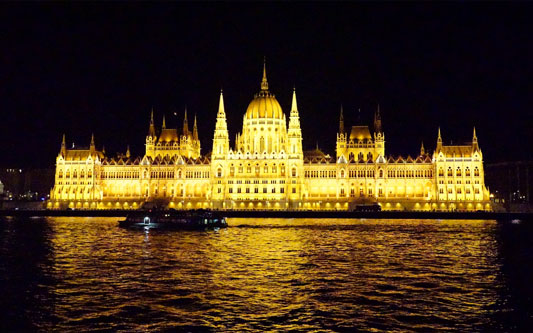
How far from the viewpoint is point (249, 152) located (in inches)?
5049

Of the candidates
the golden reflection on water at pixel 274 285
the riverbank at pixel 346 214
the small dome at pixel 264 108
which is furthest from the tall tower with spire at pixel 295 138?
the golden reflection on water at pixel 274 285

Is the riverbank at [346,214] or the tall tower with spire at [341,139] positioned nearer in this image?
the riverbank at [346,214]

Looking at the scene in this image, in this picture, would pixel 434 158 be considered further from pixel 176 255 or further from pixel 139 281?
pixel 139 281

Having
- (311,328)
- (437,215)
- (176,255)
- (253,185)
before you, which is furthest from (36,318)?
(253,185)

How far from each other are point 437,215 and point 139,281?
262 feet

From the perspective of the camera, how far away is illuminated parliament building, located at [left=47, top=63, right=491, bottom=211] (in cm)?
12075

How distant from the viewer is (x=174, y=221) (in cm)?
7706

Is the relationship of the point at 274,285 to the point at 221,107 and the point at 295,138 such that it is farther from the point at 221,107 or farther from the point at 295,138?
the point at 221,107

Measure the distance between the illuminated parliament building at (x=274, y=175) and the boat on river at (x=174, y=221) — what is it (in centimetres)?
A: 4320

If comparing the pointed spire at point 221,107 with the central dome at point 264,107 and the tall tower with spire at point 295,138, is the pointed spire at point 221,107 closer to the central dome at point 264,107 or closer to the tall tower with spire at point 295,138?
the central dome at point 264,107

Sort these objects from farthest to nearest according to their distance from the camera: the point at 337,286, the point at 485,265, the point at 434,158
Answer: the point at 434,158
the point at 485,265
the point at 337,286

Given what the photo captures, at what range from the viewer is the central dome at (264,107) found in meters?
136

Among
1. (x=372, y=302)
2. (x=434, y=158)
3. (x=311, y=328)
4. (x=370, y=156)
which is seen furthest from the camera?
(x=370, y=156)

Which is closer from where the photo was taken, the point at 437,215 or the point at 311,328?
the point at 311,328
